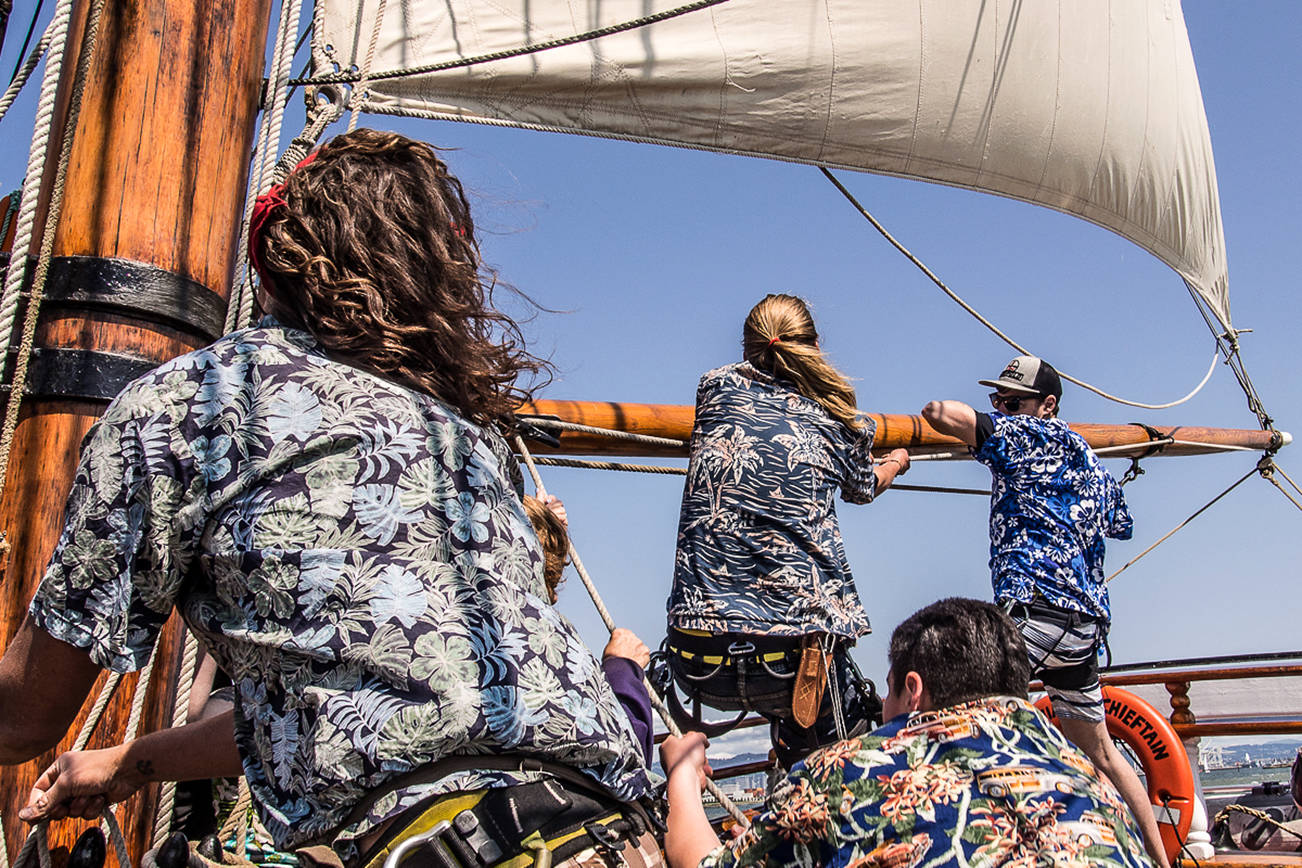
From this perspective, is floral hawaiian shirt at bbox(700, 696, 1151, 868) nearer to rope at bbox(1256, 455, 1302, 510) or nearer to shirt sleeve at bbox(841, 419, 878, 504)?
shirt sleeve at bbox(841, 419, 878, 504)

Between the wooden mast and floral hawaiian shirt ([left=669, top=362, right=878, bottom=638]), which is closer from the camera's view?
the wooden mast

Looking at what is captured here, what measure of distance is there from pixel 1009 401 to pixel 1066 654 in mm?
938

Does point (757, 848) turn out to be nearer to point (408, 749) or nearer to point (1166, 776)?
point (408, 749)

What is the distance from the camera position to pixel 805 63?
4.69 metres

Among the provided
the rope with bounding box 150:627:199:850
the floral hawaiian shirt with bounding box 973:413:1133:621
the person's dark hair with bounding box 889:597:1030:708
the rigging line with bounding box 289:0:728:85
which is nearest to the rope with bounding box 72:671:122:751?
the rope with bounding box 150:627:199:850

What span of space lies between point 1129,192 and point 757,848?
6.23 meters

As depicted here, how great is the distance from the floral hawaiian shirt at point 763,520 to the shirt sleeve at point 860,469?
0.02m

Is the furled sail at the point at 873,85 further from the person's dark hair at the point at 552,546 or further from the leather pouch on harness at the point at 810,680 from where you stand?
the leather pouch on harness at the point at 810,680

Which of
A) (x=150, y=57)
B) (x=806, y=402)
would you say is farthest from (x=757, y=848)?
(x=150, y=57)

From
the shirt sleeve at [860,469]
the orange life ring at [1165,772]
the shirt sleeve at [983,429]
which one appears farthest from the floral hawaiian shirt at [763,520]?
the orange life ring at [1165,772]

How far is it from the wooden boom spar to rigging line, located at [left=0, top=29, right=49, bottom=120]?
1593 millimetres

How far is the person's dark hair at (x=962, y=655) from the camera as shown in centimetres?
185

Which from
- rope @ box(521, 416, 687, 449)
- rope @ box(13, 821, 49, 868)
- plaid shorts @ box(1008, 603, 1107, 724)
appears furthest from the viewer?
plaid shorts @ box(1008, 603, 1107, 724)

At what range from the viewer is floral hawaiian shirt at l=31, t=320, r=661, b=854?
96 centimetres
